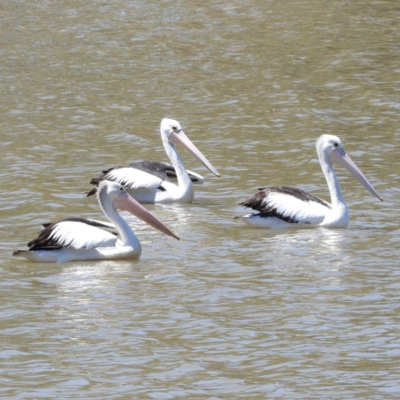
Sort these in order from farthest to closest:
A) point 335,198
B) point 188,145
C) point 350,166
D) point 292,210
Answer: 1. point 188,145
2. point 350,166
3. point 335,198
4. point 292,210

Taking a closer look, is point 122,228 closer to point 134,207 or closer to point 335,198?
point 134,207

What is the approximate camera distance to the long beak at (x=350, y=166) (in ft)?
31.8

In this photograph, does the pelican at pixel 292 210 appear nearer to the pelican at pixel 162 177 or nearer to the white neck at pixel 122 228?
the pelican at pixel 162 177

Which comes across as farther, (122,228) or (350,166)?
(350,166)

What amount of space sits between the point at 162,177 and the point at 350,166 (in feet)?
Answer: 5.83

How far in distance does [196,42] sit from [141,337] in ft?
35.8

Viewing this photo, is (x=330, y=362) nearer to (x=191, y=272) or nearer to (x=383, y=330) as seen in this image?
(x=383, y=330)

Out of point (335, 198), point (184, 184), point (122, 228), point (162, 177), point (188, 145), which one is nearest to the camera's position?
point (122, 228)

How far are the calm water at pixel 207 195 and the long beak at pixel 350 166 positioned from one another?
0.83 ft

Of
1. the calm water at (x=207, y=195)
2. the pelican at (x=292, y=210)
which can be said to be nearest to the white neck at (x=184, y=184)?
the calm water at (x=207, y=195)

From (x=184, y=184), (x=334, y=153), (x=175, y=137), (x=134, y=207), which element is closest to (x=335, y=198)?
(x=334, y=153)

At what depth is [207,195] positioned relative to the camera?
416 inches

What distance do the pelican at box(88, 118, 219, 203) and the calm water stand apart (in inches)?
6.3

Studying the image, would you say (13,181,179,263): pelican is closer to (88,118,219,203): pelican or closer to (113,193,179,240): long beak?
(113,193,179,240): long beak
